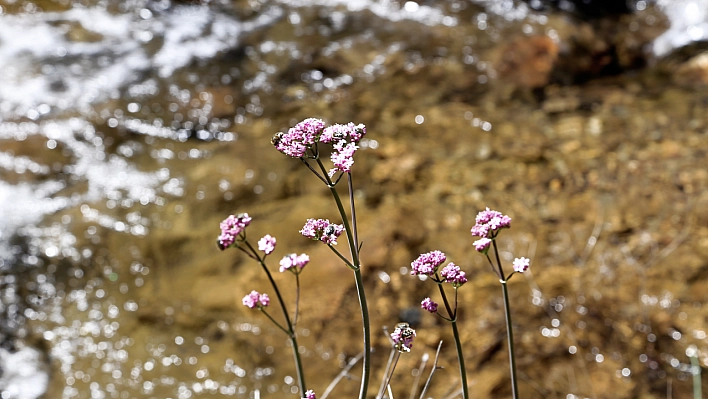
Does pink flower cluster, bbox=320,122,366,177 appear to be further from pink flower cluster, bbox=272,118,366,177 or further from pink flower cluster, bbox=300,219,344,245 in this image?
pink flower cluster, bbox=300,219,344,245

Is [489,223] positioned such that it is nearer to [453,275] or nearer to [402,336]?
[453,275]

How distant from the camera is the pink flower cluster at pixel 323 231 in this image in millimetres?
1217

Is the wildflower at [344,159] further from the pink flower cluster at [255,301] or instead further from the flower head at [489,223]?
the pink flower cluster at [255,301]

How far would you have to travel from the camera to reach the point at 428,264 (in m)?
1.25

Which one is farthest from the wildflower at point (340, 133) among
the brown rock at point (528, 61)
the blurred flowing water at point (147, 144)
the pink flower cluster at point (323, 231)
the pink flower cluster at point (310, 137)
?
the brown rock at point (528, 61)

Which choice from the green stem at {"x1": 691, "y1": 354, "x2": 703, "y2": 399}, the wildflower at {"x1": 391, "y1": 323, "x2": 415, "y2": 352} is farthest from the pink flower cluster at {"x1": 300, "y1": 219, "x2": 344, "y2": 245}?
the green stem at {"x1": 691, "y1": 354, "x2": 703, "y2": 399}

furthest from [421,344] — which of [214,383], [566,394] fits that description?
[214,383]

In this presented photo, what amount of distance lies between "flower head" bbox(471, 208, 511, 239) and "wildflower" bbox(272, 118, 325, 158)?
17.2 inches

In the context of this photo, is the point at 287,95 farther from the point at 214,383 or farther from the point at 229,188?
the point at 214,383

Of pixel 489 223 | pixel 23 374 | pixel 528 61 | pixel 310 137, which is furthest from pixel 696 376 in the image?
pixel 528 61

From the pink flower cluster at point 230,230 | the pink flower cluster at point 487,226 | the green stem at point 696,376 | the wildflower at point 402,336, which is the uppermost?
the pink flower cluster at point 487,226

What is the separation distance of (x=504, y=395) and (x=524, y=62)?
3978 millimetres

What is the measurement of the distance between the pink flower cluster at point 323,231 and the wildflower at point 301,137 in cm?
17

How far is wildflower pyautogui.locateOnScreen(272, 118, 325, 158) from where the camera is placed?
122 centimetres
